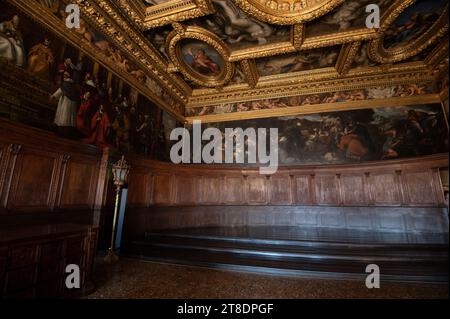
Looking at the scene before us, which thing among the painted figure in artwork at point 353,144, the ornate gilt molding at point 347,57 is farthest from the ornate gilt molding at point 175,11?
the painted figure in artwork at point 353,144

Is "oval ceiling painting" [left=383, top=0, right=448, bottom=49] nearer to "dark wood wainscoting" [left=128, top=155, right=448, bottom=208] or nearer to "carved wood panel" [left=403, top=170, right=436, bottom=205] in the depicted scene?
"dark wood wainscoting" [left=128, top=155, right=448, bottom=208]

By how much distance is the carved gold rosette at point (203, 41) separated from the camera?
7219 mm

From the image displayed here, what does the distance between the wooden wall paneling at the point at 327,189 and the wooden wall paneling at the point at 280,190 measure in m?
1.06

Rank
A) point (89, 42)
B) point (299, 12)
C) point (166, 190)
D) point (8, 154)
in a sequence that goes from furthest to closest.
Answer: point (166, 190)
point (299, 12)
point (89, 42)
point (8, 154)

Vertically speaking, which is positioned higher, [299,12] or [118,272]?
[299,12]

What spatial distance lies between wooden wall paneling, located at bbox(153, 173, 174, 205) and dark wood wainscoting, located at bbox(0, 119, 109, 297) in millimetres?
2409

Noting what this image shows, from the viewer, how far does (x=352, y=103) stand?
9281 millimetres

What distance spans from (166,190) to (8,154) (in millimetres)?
4829

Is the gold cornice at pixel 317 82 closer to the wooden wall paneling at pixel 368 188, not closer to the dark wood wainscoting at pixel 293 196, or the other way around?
the dark wood wainscoting at pixel 293 196

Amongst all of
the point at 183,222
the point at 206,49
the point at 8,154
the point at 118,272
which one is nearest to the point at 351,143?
the point at 206,49

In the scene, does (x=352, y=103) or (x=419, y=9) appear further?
(x=352, y=103)
